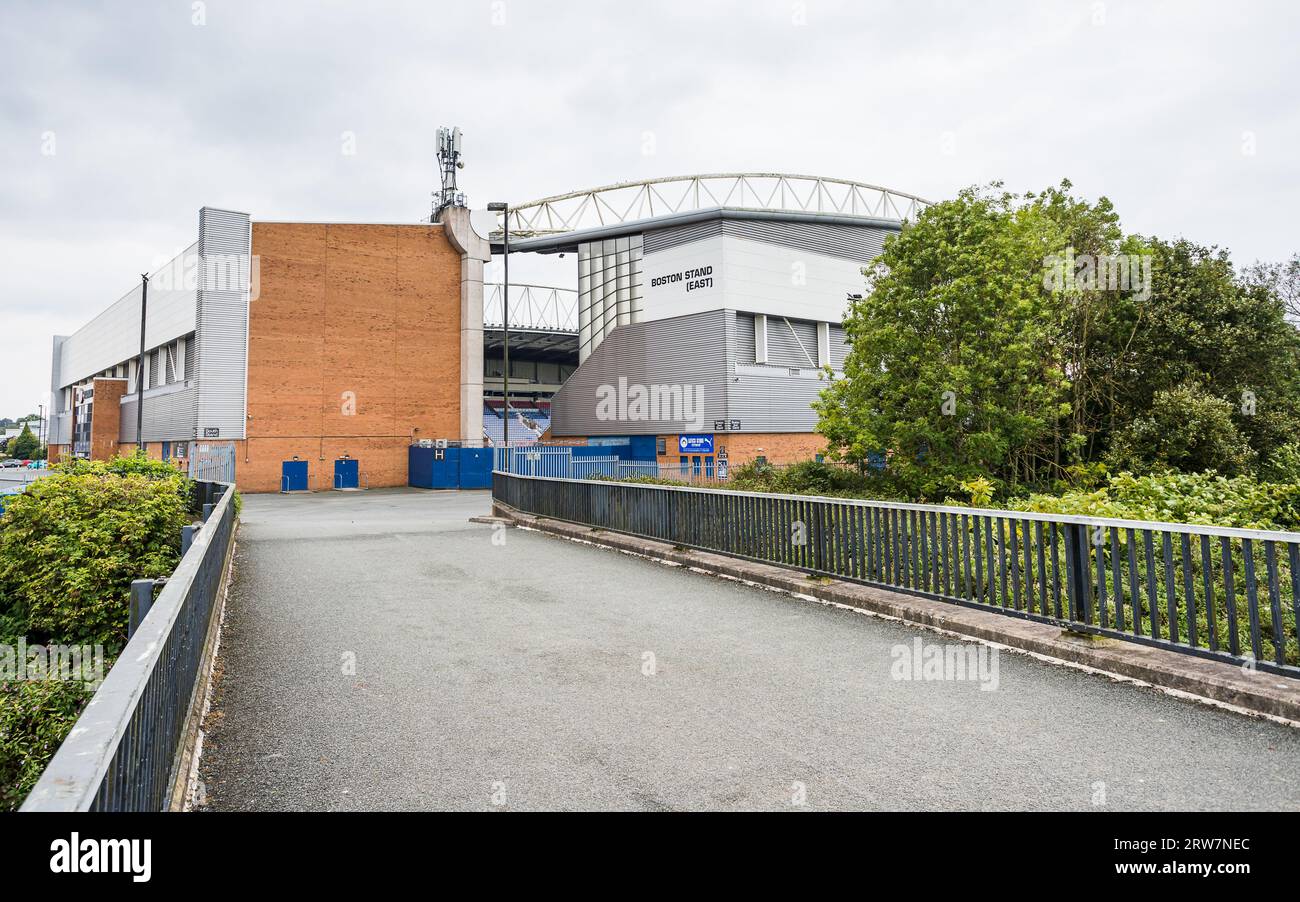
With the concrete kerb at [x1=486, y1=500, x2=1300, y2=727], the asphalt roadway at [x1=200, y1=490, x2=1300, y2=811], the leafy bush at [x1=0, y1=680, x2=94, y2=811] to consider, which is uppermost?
the concrete kerb at [x1=486, y1=500, x2=1300, y2=727]

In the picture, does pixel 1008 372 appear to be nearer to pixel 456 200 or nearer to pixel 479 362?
pixel 479 362

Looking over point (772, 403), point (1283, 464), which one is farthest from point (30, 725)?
point (772, 403)

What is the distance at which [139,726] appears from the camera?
8.80 ft

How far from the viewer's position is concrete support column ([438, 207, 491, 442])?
41.3 metres

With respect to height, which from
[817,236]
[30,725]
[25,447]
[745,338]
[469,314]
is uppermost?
[817,236]

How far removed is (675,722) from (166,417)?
47.4 meters

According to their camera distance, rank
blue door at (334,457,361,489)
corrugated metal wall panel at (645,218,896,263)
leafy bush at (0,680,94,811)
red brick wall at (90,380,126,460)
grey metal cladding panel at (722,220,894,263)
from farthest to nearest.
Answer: red brick wall at (90,380,126,460), blue door at (334,457,361,489), grey metal cladding panel at (722,220,894,263), corrugated metal wall panel at (645,218,896,263), leafy bush at (0,680,94,811)

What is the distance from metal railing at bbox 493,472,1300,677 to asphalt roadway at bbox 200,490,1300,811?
2.22ft

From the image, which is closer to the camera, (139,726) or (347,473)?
(139,726)

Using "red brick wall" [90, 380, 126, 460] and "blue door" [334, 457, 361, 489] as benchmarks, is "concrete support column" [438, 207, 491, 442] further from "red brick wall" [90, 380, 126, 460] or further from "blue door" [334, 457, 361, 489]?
"red brick wall" [90, 380, 126, 460]

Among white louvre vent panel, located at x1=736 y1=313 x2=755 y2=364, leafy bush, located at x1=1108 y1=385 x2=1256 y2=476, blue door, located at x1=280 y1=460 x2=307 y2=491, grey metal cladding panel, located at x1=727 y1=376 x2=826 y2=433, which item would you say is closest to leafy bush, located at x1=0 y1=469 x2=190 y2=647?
leafy bush, located at x1=1108 y1=385 x2=1256 y2=476

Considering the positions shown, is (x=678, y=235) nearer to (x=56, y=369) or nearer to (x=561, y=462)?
(x=561, y=462)

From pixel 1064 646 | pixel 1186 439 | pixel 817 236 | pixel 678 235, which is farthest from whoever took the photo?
pixel 817 236

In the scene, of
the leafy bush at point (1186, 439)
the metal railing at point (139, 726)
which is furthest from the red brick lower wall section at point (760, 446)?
the metal railing at point (139, 726)
